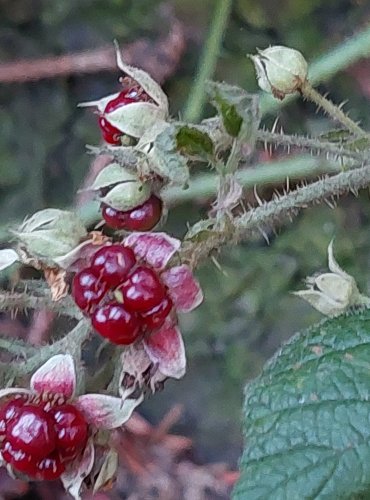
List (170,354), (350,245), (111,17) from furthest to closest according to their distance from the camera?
(111,17) → (350,245) → (170,354)

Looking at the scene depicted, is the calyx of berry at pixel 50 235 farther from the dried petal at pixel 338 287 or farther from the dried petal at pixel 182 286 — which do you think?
the dried petal at pixel 338 287

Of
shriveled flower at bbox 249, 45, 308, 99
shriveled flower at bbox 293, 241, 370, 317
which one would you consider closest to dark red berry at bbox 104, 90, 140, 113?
shriveled flower at bbox 249, 45, 308, 99

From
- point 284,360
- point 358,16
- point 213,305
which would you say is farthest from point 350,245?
point 284,360

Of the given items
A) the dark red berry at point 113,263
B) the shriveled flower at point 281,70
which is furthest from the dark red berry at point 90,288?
the shriveled flower at point 281,70

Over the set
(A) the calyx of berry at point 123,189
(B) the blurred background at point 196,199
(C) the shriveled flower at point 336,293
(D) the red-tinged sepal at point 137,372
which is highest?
(A) the calyx of berry at point 123,189

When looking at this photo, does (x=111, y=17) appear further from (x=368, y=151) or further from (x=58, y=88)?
(x=368, y=151)

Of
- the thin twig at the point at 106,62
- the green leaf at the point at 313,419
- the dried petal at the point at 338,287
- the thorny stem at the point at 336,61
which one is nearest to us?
the green leaf at the point at 313,419
